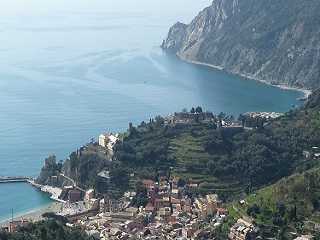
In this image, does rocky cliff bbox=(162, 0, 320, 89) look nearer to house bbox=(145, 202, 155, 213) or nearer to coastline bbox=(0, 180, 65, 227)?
coastline bbox=(0, 180, 65, 227)

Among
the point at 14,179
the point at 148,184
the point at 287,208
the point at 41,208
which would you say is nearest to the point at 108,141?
the point at 14,179

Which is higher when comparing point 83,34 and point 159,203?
point 83,34

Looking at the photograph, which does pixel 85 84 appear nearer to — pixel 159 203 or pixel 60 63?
pixel 60 63

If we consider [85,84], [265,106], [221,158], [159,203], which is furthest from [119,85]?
[159,203]

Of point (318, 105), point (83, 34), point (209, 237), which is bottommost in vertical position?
point (209, 237)

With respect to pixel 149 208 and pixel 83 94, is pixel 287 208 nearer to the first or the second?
pixel 149 208

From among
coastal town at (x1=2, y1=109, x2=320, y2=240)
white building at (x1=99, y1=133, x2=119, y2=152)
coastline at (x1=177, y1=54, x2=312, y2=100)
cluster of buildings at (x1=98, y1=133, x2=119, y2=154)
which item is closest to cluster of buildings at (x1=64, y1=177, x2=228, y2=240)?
coastal town at (x1=2, y1=109, x2=320, y2=240)
